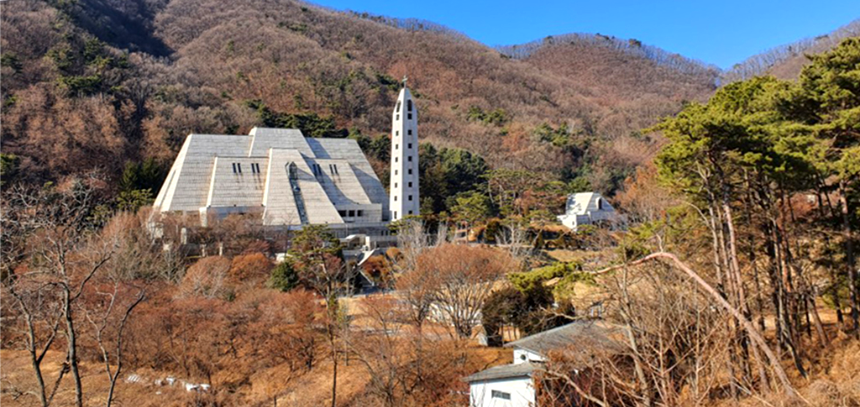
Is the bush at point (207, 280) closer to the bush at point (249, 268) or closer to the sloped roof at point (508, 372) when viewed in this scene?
the bush at point (249, 268)

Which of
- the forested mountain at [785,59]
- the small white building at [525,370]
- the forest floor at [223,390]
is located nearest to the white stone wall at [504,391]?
the small white building at [525,370]

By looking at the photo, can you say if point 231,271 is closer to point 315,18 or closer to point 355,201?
point 355,201

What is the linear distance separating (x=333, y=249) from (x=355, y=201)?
11.9 meters

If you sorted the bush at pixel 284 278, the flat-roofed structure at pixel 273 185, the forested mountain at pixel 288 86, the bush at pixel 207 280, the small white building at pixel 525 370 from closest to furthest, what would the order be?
the small white building at pixel 525 370 < the bush at pixel 207 280 < the bush at pixel 284 278 < the flat-roofed structure at pixel 273 185 < the forested mountain at pixel 288 86

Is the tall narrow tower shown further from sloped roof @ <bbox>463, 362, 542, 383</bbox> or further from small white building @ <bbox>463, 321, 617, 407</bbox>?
sloped roof @ <bbox>463, 362, 542, 383</bbox>

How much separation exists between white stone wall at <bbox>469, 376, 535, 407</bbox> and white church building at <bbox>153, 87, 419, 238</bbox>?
20.0m

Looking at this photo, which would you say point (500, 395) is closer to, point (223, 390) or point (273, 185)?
point (223, 390)

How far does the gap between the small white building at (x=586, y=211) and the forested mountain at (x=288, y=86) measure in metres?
11.5

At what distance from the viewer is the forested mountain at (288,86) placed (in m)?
46.1

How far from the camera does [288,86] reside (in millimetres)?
77375

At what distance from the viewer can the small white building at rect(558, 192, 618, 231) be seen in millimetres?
37000

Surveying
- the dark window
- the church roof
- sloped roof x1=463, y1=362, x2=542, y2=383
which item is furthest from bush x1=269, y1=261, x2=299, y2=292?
the dark window

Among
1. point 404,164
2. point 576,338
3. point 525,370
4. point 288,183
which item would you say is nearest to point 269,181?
point 288,183

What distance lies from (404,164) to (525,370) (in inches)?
985
